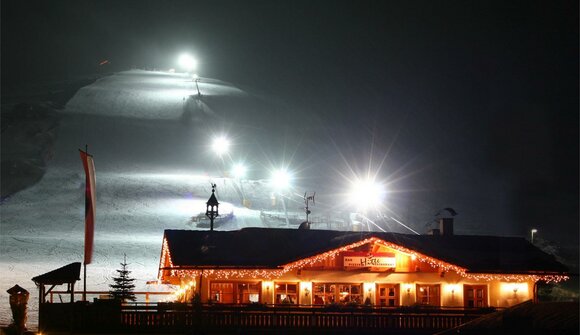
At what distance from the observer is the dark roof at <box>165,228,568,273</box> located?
30609 mm

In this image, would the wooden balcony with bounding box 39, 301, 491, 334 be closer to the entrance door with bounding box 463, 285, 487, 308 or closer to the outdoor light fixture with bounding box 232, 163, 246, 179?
the entrance door with bounding box 463, 285, 487, 308

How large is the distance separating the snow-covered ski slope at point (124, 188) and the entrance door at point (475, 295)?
15796 mm

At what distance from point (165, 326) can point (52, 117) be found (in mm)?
72292

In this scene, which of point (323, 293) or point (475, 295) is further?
point (475, 295)

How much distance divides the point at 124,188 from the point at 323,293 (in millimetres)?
35231

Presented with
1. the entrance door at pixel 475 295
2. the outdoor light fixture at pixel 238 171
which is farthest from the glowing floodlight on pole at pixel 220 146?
the entrance door at pixel 475 295

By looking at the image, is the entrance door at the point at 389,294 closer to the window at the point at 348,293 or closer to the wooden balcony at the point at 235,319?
the window at the point at 348,293

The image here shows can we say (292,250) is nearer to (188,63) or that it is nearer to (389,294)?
(389,294)

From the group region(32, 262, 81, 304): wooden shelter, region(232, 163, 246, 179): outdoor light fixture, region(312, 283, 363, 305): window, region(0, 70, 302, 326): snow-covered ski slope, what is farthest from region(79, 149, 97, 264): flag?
region(232, 163, 246, 179): outdoor light fixture

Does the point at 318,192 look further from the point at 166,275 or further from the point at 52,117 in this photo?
the point at 166,275

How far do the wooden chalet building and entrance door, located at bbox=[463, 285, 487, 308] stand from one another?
1.5 inches

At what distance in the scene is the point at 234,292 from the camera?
31.6 m

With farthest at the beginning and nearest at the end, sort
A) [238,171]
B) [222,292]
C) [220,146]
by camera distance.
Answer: [220,146], [238,171], [222,292]

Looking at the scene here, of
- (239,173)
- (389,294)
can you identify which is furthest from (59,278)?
(239,173)
